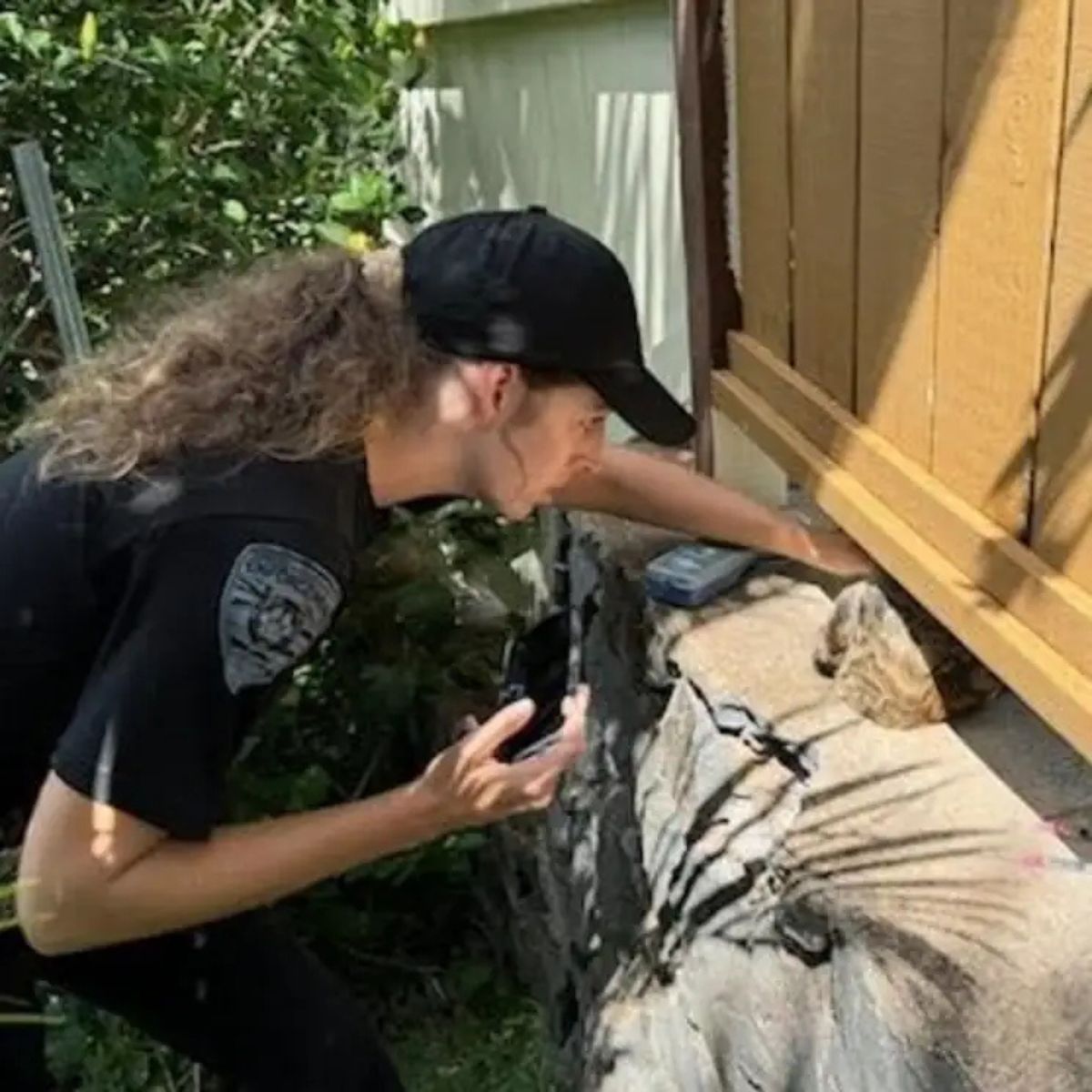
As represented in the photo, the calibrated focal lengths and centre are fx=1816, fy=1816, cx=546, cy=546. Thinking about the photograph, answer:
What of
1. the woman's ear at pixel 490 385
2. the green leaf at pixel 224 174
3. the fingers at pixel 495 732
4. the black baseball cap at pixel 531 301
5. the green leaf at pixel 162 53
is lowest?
the green leaf at pixel 224 174

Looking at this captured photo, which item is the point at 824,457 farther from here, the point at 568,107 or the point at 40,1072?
the point at 568,107

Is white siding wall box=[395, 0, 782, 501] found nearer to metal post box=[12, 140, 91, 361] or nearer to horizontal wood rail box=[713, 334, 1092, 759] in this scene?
horizontal wood rail box=[713, 334, 1092, 759]

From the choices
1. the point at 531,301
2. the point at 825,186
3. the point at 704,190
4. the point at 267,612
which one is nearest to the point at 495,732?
the point at 267,612

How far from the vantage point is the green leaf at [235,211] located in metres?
3.50

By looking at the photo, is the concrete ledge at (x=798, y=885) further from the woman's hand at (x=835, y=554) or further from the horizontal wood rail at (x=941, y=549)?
the horizontal wood rail at (x=941, y=549)

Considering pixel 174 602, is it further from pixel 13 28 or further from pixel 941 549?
pixel 13 28

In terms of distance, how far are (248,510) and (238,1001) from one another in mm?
790

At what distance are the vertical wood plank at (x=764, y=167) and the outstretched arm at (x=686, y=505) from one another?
0.21 m

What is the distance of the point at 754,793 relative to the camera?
6.35 ft

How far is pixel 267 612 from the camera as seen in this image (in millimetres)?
1555

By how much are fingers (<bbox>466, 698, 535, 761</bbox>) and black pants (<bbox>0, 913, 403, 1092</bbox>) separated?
519mm

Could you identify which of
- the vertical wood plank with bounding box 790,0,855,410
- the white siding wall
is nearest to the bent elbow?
the vertical wood plank with bounding box 790,0,855,410

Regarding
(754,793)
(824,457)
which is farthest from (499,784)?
(824,457)

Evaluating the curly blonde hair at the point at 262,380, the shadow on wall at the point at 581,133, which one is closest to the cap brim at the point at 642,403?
the curly blonde hair at the point at 262,380
